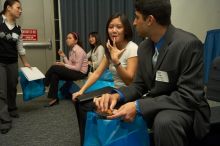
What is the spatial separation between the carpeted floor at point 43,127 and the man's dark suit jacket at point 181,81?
1400 millimetres

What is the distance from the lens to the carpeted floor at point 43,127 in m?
2.54

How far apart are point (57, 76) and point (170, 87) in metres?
2.59

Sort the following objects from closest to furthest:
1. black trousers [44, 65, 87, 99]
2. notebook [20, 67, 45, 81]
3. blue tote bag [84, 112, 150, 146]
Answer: blue tote bag [84, 112, 150, 146], notebook [20, 67, 45, 81], black trousers [44, 65, 87, 99]

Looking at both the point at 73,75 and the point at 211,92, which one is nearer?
the point at 211,92

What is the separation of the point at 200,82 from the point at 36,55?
3.47 m

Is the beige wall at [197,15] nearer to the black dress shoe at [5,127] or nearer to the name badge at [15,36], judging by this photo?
the name badge at [15,36]

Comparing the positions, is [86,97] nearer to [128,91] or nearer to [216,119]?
[128,91]

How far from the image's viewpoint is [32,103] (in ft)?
12.7

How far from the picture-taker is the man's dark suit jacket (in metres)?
1.22

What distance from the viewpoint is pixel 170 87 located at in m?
1.31

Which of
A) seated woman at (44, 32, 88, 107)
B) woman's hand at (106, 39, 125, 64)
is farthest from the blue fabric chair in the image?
seated woman at (44, 32, 88, 107)

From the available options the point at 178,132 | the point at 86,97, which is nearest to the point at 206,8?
the point at 86,97

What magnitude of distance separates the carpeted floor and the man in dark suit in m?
1.34

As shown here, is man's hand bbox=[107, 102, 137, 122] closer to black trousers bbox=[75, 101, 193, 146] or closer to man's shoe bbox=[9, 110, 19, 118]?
black trousers bbox=[75, 101, 193, 146]
